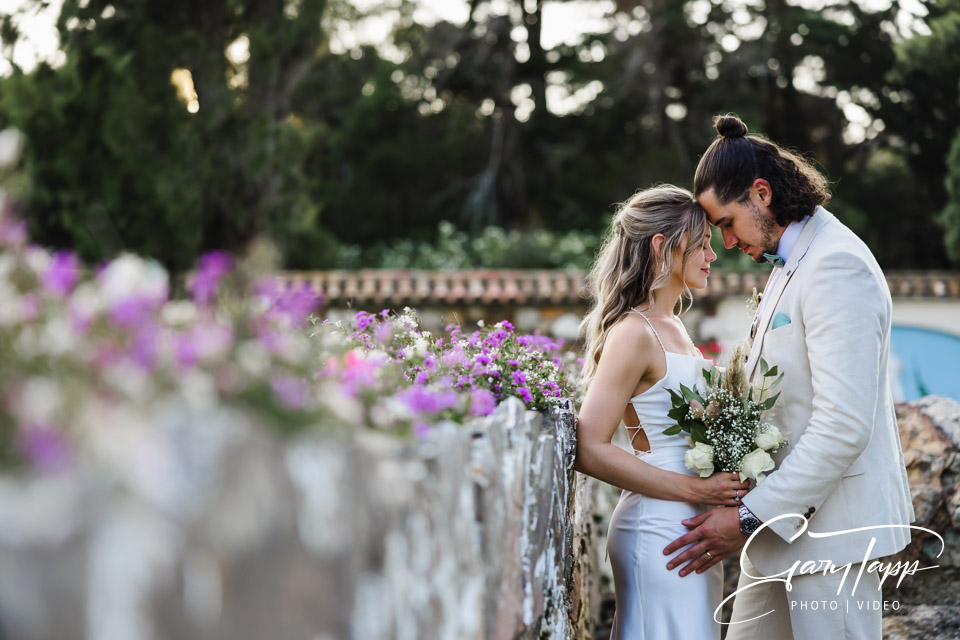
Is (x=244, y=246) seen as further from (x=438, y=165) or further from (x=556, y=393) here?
(x=556, y=393)

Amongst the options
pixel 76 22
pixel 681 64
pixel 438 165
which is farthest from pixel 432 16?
pixel 76 22

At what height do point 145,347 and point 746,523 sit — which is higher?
point 145,347

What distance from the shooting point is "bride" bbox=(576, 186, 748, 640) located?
2570mm

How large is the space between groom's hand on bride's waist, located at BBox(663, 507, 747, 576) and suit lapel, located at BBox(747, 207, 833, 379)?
0.47 meters

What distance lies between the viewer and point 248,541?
908 millimetres

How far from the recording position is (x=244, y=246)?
13.8 m

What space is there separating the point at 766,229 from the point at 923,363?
27.8ft

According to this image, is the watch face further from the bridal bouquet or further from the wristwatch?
the bridal bouquet

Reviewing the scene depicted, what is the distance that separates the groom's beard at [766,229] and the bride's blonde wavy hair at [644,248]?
6.6 inches

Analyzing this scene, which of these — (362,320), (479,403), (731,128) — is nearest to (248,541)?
(479,403)

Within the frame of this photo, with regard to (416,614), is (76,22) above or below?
above

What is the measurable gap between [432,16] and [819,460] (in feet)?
61.7

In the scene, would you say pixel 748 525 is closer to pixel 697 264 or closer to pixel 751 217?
pixel 697 264

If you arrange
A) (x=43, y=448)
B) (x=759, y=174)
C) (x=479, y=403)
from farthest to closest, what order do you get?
(x=759, y=174) → (x=479, y=403) → (x=43, y=448)
